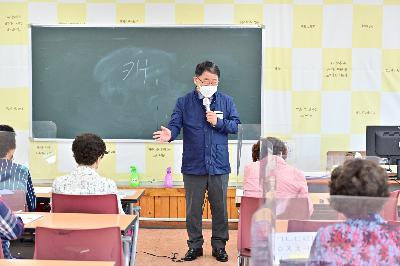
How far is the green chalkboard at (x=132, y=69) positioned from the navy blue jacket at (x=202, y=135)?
1314mm

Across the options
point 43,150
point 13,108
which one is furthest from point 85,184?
point 13,108

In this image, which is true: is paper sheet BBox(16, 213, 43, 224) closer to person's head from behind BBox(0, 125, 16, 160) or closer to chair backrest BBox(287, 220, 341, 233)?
person's head from behind BBox(0, 125, 16, 160)

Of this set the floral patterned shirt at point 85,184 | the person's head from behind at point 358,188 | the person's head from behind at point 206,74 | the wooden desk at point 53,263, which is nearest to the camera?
the person's head from behind at point 358,188

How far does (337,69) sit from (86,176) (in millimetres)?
3447

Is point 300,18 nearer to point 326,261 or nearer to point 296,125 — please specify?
point 296,125

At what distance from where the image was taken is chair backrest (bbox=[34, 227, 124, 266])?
248cm

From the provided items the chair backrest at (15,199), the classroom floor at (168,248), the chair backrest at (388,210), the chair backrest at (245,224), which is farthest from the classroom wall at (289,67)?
the chair backrest at (388,210)

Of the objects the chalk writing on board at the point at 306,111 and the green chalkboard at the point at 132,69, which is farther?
the chalk writing on board at the point at 306,111

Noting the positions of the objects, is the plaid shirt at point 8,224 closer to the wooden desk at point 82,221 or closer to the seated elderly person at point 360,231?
the wooden desk at point 82,221

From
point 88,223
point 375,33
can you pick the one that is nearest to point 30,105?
point 88,223

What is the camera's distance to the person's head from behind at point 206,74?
175 inches

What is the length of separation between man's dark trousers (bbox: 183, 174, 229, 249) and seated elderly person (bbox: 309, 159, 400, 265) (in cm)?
291

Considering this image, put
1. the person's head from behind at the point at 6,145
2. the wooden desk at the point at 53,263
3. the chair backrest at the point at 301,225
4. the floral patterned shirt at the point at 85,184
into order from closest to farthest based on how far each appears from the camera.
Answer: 1. the chair backrest at the point at 301,225
2. the wooden desk at the point at 53,263
3. the floral patterned shirt at the point at 85,184
4. the person's head from behind at the point at 6,145

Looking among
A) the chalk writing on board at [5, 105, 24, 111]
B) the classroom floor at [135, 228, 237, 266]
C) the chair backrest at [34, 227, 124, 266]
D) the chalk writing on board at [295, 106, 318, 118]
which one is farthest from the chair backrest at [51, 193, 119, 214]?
the chalk writing on board at [295, 106, 318, 118]
